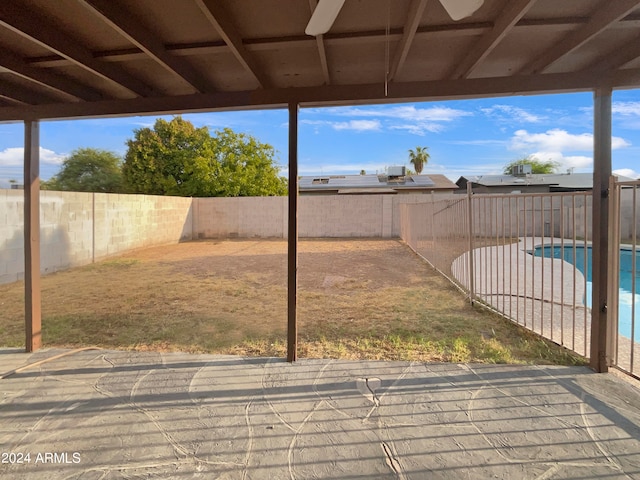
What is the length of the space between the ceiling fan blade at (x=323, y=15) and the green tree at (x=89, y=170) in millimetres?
19949

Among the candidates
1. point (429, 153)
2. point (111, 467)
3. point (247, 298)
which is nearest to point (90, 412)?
point (111, 467)

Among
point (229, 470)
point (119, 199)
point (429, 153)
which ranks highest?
point (429, 153)

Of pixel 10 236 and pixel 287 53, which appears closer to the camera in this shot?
pixel 287 53

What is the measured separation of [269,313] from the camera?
415cm

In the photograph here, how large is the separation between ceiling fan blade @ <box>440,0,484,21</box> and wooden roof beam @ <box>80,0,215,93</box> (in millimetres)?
1556

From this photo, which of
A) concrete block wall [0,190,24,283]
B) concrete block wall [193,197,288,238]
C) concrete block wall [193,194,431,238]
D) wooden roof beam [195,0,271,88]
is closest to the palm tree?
concrete block wall [193,194,431,238]

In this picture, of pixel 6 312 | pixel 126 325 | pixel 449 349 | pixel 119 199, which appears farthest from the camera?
pixel 119 199

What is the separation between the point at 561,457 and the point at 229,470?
151 centimetres

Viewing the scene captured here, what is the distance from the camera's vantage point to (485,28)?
6.14 ft

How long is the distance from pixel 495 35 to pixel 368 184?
17906 millimetres

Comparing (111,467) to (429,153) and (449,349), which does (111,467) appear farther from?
(429,153)

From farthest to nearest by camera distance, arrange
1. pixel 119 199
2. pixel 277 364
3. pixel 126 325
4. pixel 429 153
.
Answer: pixel 429 153
pixel 119 199
pixel 126 325
pixel 277 364

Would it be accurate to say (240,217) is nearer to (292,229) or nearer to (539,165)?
(292,229)

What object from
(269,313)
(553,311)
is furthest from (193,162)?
(553,311)
